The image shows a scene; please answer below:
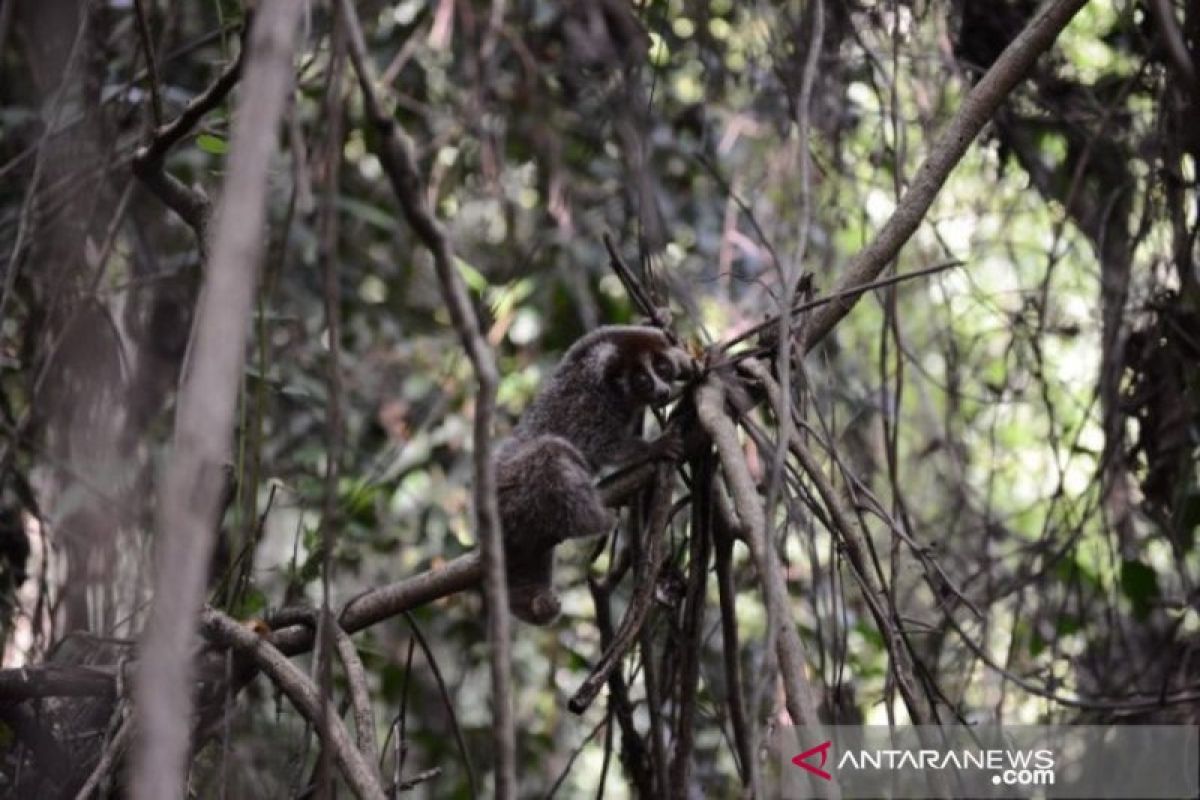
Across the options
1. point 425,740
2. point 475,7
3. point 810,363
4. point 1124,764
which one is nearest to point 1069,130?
point 810,363

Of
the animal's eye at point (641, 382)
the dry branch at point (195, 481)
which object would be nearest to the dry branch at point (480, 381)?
the dry branch at point (195, 481)

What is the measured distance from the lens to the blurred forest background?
12.5 ft

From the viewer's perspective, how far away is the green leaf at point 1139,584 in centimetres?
501

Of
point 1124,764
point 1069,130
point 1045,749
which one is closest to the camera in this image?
point 1045,749

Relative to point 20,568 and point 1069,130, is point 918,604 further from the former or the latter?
point 20,568

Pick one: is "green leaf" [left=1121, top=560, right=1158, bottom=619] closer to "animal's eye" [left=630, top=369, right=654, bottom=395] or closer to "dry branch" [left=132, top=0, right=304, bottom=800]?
"animal's eye" [left=630, top=369, right=654, bottom=395]

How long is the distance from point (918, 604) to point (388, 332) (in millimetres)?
3409

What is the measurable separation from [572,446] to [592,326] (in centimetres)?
243

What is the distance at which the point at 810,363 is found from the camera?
686 centimetres

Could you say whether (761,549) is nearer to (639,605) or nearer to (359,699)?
(639,605)

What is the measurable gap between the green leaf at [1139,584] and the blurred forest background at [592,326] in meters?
0.03

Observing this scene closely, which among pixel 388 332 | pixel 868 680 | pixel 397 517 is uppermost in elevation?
pixel 388 332

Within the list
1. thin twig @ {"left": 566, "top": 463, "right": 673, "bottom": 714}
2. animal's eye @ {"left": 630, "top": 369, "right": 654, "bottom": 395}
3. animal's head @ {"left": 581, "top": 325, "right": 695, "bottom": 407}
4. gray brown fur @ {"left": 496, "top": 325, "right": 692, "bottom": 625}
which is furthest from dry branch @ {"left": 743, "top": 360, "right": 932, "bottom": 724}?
animal's eye @ {"left": 630, "top": 369, "right": 654, "bottom": 395}

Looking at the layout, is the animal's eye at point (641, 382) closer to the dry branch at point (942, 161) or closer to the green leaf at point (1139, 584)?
the dry branch at point (942, 161)
